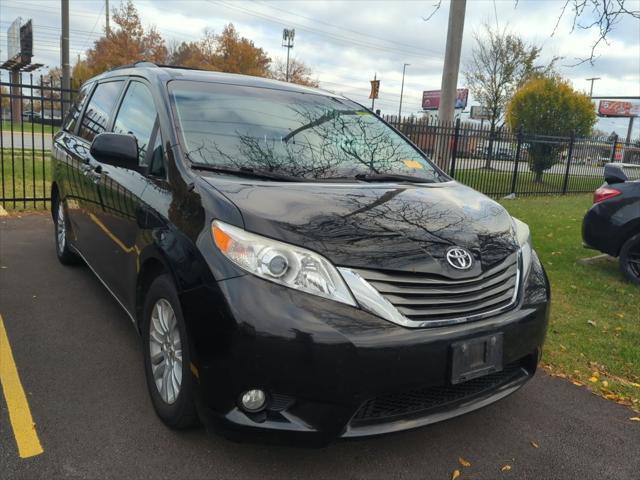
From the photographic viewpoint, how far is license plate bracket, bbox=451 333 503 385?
228 cm

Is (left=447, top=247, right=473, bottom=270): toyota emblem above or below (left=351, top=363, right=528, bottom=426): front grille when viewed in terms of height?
above

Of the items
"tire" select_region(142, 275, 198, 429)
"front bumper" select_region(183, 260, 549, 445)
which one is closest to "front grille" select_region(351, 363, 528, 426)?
"front bumper" select_region(183, 260, 549, 445)

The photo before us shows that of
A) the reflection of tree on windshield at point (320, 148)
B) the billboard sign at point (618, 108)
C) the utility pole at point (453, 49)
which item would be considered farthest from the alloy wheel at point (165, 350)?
the billboard sign at point (618, 108)

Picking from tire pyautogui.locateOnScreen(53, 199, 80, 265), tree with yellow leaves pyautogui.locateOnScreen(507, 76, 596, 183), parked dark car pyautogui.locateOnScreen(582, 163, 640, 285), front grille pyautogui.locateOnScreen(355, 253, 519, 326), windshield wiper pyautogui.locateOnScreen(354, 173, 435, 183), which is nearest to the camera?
front grille pyautogui.locateOnScreen(355, 253, 519, 326)

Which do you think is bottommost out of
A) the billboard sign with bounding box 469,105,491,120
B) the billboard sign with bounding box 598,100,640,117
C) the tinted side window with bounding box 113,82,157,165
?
the tinted side window with bounding box 113,82,157,165

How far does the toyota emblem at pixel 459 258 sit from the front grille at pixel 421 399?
534mm

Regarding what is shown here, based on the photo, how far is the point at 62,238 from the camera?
527cm

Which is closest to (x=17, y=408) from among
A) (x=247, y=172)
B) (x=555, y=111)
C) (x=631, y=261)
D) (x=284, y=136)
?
(x=247, y=172)

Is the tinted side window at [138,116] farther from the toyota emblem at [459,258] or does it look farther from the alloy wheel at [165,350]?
the toyota emblem at [459,258]

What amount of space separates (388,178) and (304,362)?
142 cm

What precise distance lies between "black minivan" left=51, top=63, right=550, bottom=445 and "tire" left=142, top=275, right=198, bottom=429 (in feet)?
0.04

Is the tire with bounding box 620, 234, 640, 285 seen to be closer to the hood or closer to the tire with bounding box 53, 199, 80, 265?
the hood

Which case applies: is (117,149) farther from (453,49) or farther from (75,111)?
(453,49)

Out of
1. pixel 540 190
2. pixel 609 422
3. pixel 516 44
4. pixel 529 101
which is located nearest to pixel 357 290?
pixel 609 422
